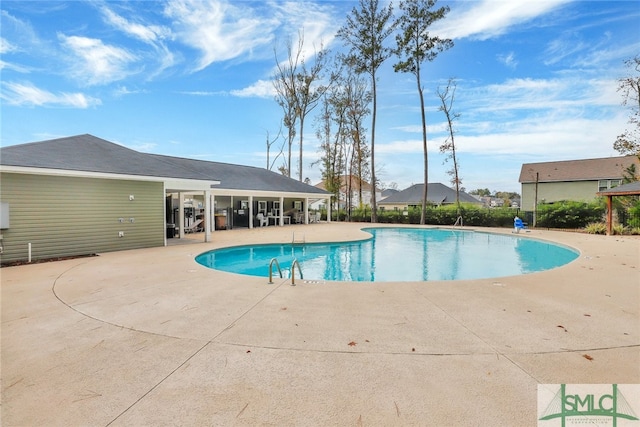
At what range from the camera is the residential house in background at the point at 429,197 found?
107 ft

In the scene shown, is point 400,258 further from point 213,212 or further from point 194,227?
point 194,227

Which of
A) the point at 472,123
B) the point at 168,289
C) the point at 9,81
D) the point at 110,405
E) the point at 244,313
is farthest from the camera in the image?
the point at 472,123

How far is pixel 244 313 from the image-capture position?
157 inches

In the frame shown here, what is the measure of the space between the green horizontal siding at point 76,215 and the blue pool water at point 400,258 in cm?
260

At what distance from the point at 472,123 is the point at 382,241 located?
13236mm

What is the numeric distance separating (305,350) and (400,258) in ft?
25.5

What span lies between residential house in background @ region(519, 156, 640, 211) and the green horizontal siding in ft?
83.5

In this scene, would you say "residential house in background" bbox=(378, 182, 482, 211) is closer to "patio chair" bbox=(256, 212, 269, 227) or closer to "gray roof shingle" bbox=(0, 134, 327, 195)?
"patio chair" bbox=(256, 212, 269, 227)

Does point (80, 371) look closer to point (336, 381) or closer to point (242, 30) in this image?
point (336, 381)

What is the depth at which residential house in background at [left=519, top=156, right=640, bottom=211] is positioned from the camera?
24703 millimetres

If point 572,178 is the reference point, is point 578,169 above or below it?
above

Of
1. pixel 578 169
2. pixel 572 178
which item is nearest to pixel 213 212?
pixel 572 178

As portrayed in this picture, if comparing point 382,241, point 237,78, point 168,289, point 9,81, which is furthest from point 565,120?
point 9,81

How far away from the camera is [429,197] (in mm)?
33625
